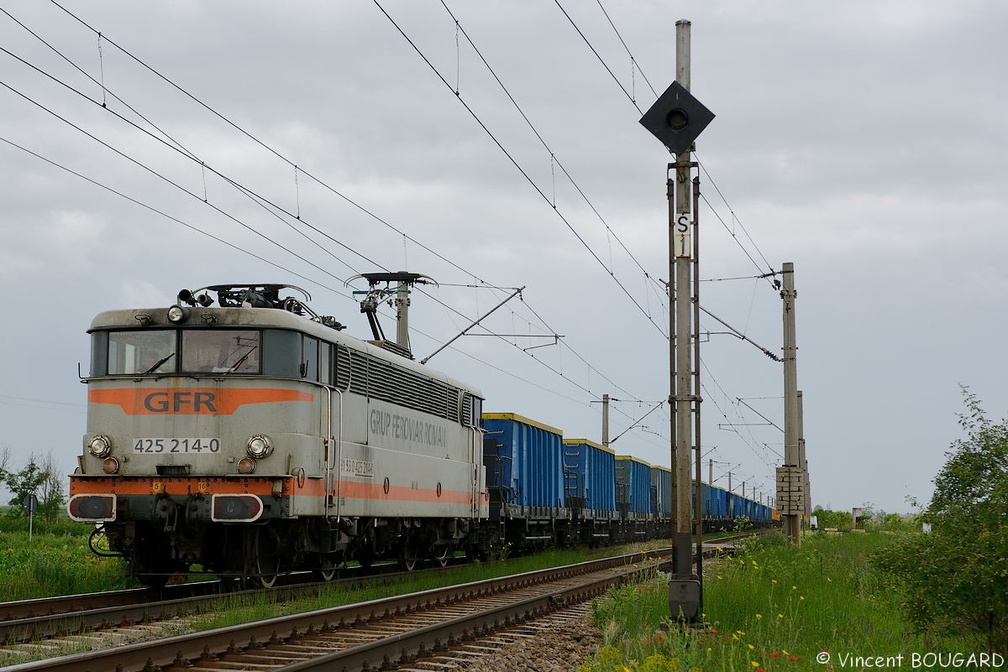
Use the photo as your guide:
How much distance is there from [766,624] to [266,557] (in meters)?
6.52

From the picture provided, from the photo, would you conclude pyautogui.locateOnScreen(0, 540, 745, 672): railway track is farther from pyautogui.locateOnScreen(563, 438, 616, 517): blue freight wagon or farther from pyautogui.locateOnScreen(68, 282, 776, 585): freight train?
pyautogui.locateOnScreen(563, 438, 616, 517): blue freight wagon

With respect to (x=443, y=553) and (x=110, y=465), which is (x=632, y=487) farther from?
(x=110, y=465)

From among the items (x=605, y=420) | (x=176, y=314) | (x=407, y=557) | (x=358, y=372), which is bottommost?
(x=407, y=557)

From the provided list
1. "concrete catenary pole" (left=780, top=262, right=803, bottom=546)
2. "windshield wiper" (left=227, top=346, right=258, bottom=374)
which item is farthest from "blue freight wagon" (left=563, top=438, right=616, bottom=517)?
"windshield wiper" (left=227, top=346, right=258, bottom=374)

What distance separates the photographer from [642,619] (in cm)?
1234

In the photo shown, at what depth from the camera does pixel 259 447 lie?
1382 centimetres

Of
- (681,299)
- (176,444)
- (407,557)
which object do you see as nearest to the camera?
(681,299)

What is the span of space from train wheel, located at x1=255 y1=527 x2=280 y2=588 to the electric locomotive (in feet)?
0.05

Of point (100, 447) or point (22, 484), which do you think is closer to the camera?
point (100, 447)

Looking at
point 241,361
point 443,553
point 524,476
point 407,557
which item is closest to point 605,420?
point 524,476

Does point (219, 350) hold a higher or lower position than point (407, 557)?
higher

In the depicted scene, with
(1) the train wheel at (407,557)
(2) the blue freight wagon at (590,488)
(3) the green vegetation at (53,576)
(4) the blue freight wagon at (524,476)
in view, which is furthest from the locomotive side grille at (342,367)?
(2) the blue freight wagon at (590,488)

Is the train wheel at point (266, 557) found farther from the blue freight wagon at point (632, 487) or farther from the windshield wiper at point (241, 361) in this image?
the blue freight wagon at point (632, 487)

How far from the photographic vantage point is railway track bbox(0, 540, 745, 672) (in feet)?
30.3
